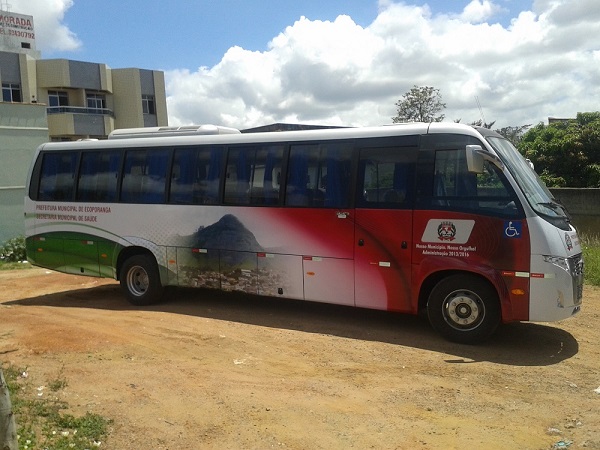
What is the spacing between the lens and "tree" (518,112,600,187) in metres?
22.5

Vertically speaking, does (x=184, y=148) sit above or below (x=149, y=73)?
below

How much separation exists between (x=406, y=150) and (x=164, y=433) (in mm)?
4716

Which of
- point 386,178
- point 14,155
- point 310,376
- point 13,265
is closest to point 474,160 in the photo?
point 386,178

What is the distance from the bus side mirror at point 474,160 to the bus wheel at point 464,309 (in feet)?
4.36

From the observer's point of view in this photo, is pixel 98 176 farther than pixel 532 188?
Yes

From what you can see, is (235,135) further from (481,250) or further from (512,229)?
(512,229)

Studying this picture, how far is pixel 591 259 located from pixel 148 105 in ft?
125

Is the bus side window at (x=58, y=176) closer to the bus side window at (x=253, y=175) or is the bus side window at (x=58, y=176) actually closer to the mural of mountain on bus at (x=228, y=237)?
the mural of mountain on bus at (x=228, y=237)

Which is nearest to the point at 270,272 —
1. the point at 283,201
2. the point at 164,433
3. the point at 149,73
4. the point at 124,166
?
the point at 283,201

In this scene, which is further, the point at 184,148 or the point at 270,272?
the point at 184,148

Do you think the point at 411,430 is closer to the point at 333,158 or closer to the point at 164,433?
the point at 164,433

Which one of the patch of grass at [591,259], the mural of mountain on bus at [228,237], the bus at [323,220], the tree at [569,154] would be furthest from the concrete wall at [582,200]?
the mural of mountain on bus at [228,237]

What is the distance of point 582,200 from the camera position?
1703 centimetres

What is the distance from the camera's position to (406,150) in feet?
26.1
